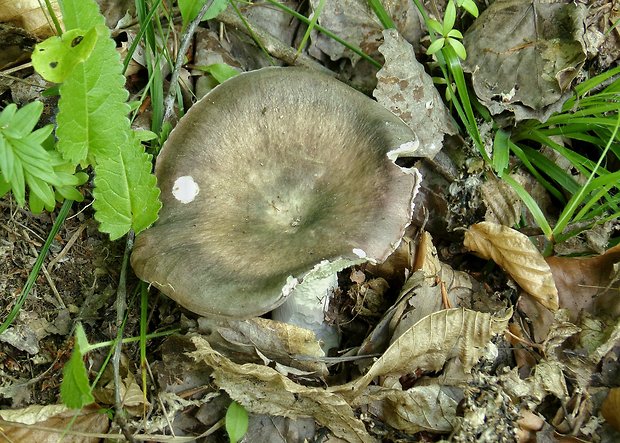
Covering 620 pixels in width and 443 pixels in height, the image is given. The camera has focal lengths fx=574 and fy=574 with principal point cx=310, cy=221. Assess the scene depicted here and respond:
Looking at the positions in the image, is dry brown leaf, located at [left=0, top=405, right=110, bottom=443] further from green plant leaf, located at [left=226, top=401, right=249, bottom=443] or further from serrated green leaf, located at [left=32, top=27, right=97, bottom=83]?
serrated green leaf, located at [left=32, top=27, right=97, bottom=83]

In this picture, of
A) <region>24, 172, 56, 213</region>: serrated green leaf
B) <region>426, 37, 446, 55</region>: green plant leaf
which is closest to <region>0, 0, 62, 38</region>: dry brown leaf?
<region>24, 172, 56, 213</region>: serrated green leaf

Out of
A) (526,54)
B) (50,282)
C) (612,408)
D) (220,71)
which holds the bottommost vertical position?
(612,408)

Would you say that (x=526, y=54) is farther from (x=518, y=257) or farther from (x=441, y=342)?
(x=441, y=342)

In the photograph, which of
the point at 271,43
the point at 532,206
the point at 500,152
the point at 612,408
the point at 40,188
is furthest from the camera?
the point at 271,43

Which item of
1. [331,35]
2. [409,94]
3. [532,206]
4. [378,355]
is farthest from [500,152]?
[378,355]

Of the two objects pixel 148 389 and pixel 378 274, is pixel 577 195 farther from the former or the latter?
pixel 148 389

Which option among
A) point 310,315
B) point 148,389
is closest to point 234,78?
point 310,315

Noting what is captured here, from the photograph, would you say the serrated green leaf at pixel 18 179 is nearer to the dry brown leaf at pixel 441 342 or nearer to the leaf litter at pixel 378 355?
the leaf litter at pixel 378 355
